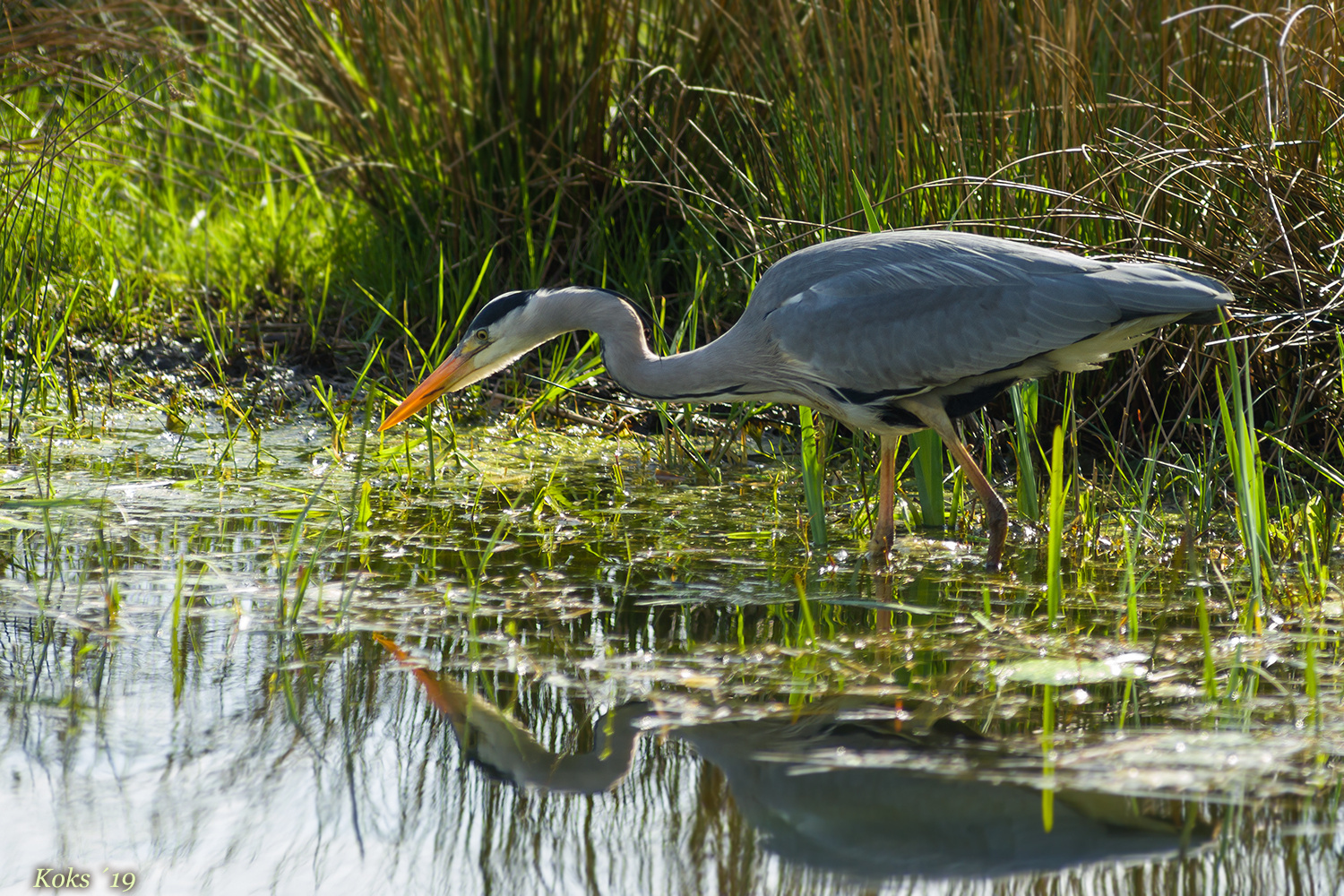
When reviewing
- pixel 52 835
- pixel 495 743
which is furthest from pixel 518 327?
pixel 52 835

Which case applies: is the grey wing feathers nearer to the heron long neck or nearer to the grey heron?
the grey heron

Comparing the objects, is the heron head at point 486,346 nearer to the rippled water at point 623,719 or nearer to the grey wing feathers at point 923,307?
the rippled water at point 623,719

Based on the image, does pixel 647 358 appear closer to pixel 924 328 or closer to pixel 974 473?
pixel 924 328

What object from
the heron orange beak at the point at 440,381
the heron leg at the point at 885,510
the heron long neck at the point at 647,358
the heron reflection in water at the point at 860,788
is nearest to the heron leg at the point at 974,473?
the heron leg at the point at 885,510

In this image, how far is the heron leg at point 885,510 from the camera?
154 inches

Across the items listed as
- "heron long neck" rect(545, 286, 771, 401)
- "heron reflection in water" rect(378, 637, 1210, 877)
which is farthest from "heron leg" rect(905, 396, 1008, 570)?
"heron reflection in water" rect(378, 637, 1210, 877)

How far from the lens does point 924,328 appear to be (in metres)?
3.96

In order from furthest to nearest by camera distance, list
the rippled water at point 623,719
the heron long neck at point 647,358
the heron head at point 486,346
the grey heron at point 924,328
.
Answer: the heron head at point 486,346, the heron long neck at point 647,358, the grey heron at point 924,328, the rippled water at point 623,719

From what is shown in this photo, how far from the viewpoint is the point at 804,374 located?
410cm

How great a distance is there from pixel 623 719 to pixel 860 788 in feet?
1.65

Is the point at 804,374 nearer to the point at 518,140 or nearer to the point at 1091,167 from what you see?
the point at 1091,167

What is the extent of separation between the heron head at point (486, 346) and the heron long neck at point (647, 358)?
0.09 m

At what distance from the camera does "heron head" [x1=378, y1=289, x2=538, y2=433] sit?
440cm

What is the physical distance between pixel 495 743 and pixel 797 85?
3.25 metres
